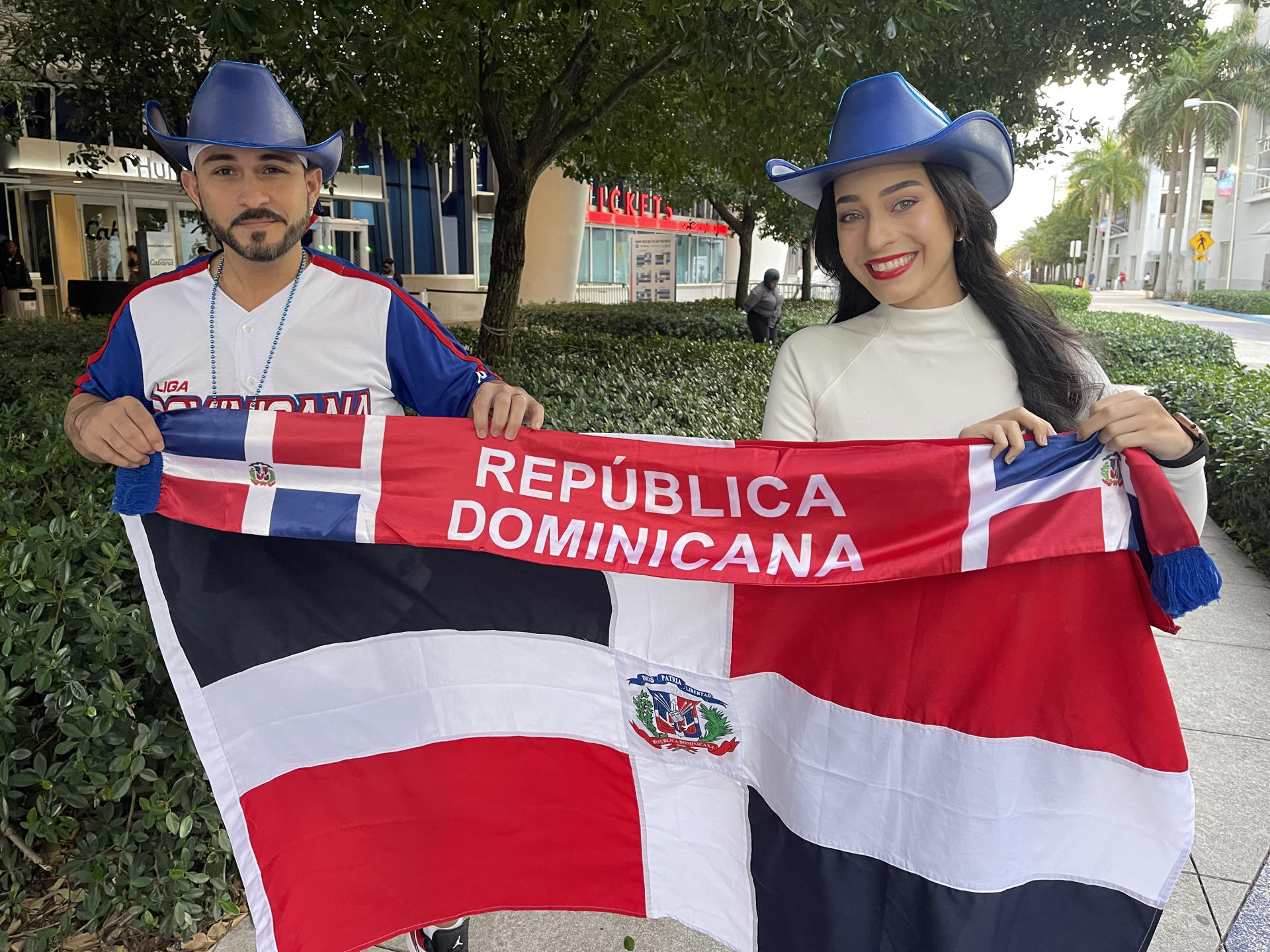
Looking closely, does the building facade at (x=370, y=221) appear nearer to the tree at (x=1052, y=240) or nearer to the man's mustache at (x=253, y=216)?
the man's mustache at (x=253, y=216)

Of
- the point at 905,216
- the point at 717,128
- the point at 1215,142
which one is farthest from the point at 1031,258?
the point at 905,216

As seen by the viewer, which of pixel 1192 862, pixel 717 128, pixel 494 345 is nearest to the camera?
pixel 1192 862

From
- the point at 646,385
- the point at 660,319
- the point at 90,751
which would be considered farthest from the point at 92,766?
the point at 660,319

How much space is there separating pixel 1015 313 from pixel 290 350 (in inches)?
62.9

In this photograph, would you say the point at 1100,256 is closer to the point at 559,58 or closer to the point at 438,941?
the point at 559,58

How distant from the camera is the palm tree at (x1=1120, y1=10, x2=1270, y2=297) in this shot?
158 ft

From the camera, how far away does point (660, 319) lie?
19.6 m

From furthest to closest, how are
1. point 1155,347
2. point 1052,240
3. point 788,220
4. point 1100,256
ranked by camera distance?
point 1052,240
point 1100,256
point 788,220
point 1155,347

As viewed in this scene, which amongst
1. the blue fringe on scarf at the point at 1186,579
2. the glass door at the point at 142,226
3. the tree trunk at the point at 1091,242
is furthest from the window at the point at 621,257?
the tree trunk at the point at 1091,242

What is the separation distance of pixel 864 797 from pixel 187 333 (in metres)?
1.83

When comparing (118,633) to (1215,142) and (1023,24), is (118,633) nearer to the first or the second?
(1023,24)

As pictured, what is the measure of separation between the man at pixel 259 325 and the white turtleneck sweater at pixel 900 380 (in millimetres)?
592

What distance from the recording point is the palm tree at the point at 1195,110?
48.1 m

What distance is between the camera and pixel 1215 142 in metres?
50.6
